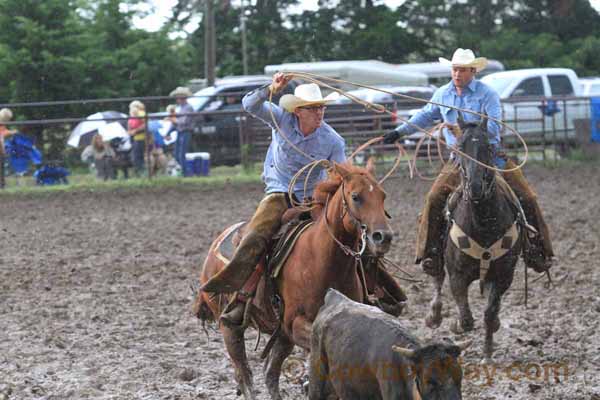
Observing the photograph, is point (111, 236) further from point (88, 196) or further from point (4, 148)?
point (4, 148)

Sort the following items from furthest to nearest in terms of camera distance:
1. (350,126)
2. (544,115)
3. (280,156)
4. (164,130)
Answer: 1. (544,115)
2. (350,126)
3. (164,130)
4. (280,156)

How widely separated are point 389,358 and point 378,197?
1094 mm

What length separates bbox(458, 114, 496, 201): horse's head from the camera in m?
7.07

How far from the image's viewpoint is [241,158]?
20.6 metres

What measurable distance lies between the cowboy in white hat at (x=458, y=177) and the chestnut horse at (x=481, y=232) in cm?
27

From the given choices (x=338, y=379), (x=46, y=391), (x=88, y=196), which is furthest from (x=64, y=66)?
(x=338, y=379)

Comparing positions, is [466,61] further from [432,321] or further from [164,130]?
[164,130]

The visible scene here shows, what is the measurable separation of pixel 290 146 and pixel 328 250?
34.6 inches

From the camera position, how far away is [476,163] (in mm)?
7035

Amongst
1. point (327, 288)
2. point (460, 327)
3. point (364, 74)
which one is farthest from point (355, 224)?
point (364, 74)

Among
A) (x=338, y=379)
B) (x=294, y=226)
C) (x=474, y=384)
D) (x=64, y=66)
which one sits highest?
(x=64, y=66)

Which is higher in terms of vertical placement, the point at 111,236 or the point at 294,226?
the point at 294,226

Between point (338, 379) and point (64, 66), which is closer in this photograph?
point (338, 379)

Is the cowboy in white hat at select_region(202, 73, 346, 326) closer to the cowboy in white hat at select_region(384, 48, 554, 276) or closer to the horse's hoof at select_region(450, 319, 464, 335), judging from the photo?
the cowboy in white hat at select_region(384, 48, 554, 276)
